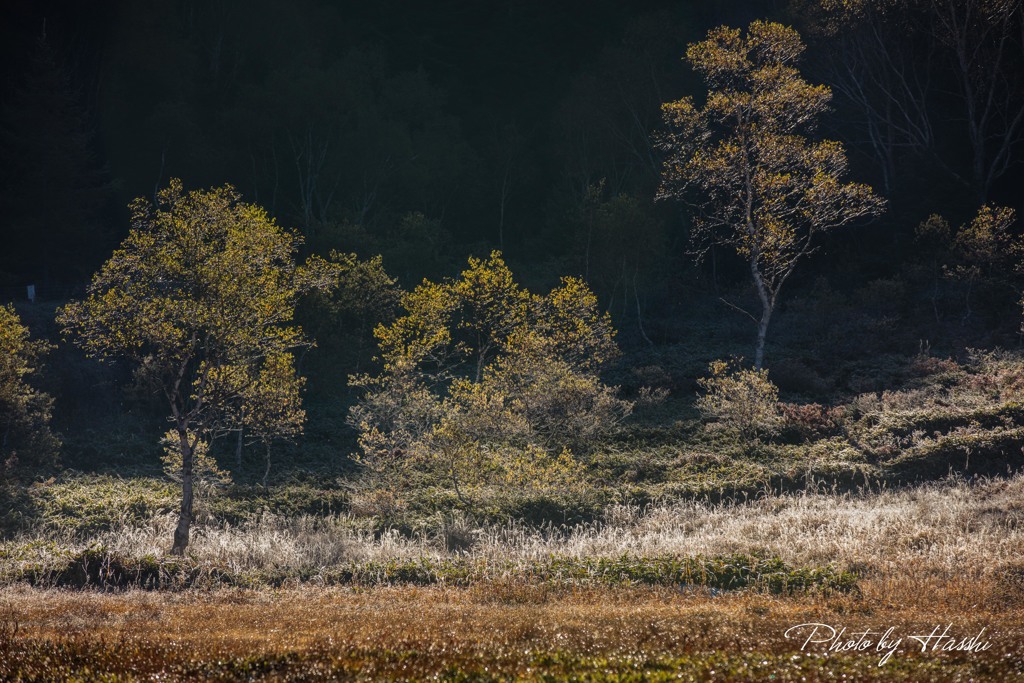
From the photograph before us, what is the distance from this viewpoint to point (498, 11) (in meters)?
75.3

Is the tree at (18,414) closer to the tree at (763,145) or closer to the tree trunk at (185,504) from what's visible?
the tree trunk at (185,504)

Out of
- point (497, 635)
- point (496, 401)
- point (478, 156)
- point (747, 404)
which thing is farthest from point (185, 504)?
point (478, 156)

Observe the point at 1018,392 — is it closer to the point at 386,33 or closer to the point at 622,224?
the point at 622,224

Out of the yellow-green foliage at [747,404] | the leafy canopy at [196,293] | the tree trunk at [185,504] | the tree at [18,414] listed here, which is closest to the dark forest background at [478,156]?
the tree at [18,414]

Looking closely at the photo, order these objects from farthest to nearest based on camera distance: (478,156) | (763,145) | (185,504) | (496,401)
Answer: (478,156)
(763,145)
(496,401)
(185,504)

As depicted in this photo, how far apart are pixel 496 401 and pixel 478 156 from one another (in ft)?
156

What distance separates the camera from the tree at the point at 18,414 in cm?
2934

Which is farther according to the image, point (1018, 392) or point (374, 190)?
point (374, 190)

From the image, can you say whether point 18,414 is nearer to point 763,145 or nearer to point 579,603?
point 579,603

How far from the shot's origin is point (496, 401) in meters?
26.0

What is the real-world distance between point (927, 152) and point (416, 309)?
121 feet

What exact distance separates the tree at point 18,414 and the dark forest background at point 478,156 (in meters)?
2.86

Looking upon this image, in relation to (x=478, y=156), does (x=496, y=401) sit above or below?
below

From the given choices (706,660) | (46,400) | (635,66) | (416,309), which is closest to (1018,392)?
(416,309)
